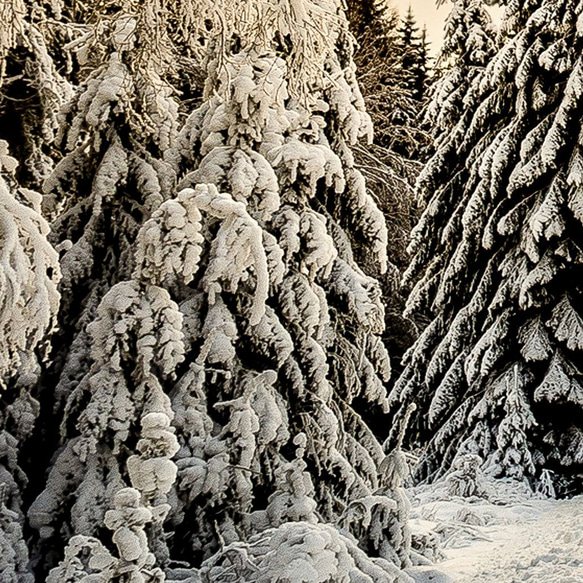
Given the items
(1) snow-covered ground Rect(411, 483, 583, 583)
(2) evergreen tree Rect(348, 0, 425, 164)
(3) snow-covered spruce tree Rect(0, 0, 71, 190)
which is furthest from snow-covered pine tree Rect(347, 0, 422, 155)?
(3) snow-covered spruce tree Rect(0, 0, 71, 190)

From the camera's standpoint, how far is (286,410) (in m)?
4.75

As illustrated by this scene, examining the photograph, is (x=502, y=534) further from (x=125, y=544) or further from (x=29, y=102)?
(x=29, y=102)

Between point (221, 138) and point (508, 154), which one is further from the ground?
point (508, 154)

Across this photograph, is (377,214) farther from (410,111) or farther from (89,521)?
(410,111)

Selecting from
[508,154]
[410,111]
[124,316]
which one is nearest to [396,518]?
[124,316]

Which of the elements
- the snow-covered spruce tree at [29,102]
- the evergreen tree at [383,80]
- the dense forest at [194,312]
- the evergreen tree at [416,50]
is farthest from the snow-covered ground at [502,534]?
the evergreen tree at [416,50]

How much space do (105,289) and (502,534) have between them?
13.6 ft

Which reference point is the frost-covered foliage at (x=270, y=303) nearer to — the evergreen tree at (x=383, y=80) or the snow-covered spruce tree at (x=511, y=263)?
the snow-covered spruce tree at (x=511, y=263)

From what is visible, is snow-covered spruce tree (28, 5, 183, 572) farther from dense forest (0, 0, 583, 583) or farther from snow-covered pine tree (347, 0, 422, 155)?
snow-covered pine tree (347, 0, 422, 155)

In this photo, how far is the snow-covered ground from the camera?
532cm

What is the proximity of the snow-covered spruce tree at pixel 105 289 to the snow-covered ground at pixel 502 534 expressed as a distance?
7.56ft

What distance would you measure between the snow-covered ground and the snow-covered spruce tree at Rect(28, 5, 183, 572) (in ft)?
7.56

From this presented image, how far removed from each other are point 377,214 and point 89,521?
108 inches

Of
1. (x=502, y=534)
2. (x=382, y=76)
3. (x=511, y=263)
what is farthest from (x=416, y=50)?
(x=502, y=534)
